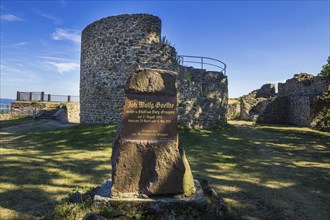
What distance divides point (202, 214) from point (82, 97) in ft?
49.4

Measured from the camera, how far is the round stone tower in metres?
15.7

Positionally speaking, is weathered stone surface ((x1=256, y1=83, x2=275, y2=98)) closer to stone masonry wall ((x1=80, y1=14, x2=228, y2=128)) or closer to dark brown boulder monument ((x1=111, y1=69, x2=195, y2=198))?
stone masonry wall ((x1=80, y1=14, x2=228, y2=128))

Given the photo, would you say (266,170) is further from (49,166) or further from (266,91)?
(266,91)

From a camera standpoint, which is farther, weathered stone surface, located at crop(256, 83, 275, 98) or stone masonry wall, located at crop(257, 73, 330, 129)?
weathered stone surface, located at crop(256, 83, 275, 98)

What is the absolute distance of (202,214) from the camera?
4934 millimetres

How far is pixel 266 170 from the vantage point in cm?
898

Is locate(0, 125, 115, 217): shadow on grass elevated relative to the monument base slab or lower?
lower

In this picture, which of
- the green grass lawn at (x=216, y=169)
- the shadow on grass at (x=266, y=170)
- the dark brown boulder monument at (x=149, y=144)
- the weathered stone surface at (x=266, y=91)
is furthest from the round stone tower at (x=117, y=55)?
the weathered stone surface at (x=266, y=91)

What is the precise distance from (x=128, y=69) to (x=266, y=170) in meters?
9.33

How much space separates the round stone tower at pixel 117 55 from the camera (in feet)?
51.5

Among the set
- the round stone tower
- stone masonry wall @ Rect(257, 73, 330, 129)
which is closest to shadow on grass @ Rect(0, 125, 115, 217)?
the round stone tower

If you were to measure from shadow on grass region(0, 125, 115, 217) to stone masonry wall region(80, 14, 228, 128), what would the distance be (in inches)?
85.3

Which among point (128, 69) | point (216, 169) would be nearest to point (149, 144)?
point (216, 169)

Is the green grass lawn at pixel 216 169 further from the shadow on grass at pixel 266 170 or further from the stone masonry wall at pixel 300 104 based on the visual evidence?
the stone masonry wall at pixel 300 104
